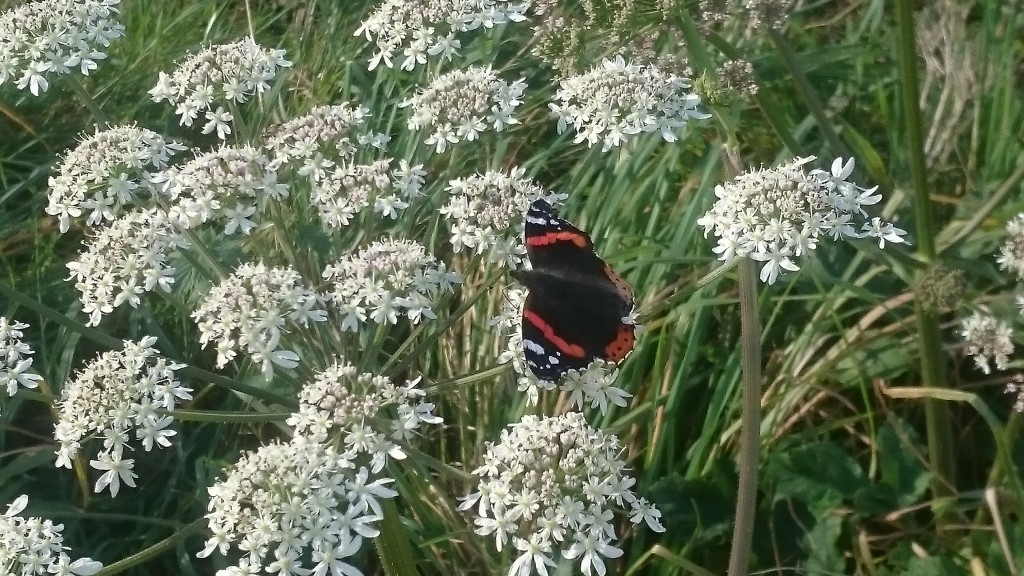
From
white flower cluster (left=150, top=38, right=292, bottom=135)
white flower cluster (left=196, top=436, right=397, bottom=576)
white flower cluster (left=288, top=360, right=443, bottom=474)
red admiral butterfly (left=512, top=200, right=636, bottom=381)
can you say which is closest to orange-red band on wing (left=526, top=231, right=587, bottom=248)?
red admiral butterfly (left=512, top=200, right=636, bottom=381)

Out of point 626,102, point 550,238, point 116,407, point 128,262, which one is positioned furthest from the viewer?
point 626,102

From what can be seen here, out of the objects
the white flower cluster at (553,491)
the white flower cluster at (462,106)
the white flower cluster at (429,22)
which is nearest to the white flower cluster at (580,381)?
the white flower cluster at (553,491)

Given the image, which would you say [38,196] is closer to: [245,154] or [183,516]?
[183,516]

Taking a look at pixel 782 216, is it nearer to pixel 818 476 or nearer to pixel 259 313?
pixel 818 476

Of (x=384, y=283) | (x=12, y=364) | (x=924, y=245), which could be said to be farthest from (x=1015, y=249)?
(x=12, y=364)

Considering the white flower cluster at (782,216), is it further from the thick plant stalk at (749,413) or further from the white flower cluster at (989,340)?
the white flower cluster at (989,340)

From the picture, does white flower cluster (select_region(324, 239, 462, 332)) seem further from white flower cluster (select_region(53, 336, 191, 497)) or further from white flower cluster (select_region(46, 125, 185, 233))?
white flower cluster (select_region(46, 125, 185, 233))
